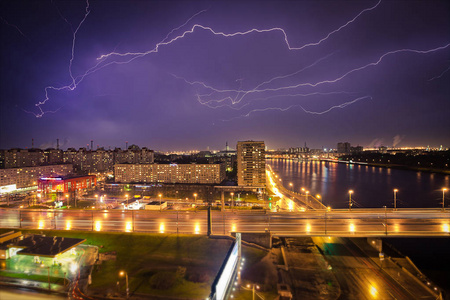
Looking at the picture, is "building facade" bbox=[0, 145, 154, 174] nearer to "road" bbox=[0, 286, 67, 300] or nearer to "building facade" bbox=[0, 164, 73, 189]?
"building facade" bbox=[0, 164, 73, 189]

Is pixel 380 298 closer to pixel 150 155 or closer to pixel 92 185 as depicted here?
pixel 92 185

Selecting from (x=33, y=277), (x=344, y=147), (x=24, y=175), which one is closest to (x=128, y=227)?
(x=33, y=277)

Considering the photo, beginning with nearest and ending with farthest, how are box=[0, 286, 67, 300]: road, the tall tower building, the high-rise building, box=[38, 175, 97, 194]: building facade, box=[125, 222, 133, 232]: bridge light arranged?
box=[0, 286, 67, 300]: road → box=[125, 222, 133, 232]: bridge light → box=[38, 175, 97, 194]: building facade → the tall tower building → the high-rise building

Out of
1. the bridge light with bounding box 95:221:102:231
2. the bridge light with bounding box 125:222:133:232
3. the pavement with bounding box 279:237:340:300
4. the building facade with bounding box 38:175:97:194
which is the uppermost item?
the bridge light with bounding box 95:221:102:231


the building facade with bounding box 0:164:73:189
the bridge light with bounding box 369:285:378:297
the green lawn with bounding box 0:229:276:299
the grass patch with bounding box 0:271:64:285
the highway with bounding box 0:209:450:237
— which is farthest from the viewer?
the building facade with bounding box 0:164:73:189

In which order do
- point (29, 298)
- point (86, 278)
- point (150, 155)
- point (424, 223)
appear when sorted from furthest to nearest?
point (150, 155), point (424, 223), point (86, 278), point (29, 298)

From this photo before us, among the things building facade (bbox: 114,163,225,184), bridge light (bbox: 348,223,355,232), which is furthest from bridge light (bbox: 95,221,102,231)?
building facade (bbox: 114,163,225,184)

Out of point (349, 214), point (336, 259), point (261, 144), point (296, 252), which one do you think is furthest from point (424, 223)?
point (261, 144)
